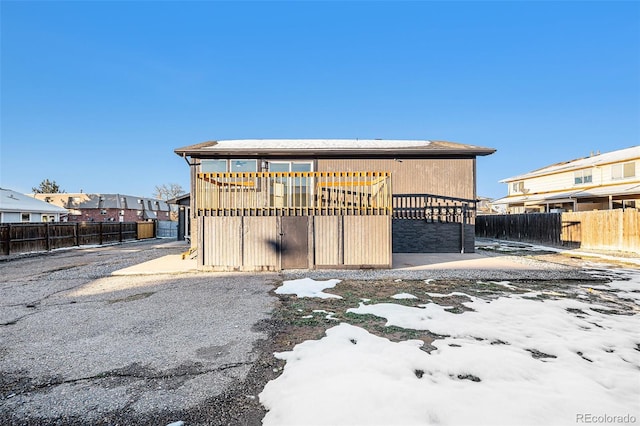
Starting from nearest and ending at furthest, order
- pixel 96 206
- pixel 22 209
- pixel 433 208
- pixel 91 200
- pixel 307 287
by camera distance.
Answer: pixel 307 287
pixel 433 208
pixel 22 209
pixel 96 206
pixel 91 200

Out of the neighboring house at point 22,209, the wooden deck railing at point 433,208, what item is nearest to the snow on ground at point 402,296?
the wooden deck railing at point 433,208

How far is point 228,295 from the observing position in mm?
5371

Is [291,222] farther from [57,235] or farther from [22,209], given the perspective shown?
[22,209]

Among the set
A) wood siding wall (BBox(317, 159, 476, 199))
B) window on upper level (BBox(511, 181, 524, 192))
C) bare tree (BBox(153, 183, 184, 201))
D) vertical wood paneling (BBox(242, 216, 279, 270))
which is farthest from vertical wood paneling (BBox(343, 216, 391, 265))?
bare tree (BBox(153, 183, 184, 201))

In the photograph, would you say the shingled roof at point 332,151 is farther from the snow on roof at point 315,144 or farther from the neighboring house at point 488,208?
the neighboring house at point 488,208

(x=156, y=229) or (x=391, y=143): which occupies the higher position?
(x=391, y=143)

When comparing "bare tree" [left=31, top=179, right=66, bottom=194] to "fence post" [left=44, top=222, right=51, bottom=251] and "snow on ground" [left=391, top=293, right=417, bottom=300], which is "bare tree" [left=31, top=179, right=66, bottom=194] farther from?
"snow on ground" [left=391, top=293, right=417, bottom=300]

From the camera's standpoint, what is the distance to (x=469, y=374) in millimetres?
2533

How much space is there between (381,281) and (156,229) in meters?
22.9

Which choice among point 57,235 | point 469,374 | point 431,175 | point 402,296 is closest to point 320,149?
point 431,175

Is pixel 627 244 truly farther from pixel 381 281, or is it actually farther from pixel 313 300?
pixel 313 300

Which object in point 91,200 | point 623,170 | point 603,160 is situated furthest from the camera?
point 91,200

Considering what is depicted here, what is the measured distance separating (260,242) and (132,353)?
15.8 feet

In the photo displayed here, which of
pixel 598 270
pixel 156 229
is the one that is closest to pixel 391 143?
pixel 598 270
